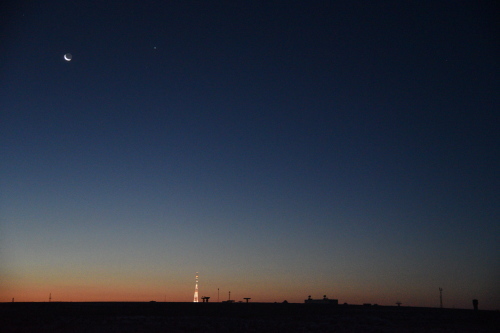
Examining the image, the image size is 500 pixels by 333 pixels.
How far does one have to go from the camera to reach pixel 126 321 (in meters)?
54.1

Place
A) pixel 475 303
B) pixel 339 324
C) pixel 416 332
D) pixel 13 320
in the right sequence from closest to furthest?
pixel 416 332
pixel 13 320
pixel 339 324
pixel 475 303

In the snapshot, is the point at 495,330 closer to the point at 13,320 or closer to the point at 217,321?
the point at 217,321

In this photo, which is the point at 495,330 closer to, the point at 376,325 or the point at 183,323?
the point at 376,325

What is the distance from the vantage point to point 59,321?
52562 millimetres

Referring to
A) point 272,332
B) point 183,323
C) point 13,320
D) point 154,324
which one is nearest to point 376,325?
point 272,332

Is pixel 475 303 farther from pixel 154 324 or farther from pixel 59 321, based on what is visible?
pixel 59 321

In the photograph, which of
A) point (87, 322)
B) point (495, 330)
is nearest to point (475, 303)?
point (495, 330)

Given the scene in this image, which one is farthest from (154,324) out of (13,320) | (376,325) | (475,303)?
(475,303)

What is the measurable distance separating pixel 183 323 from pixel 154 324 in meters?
3.74

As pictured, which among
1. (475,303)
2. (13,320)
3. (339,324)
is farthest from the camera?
(475,303)

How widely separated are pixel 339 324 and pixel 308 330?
731 cm

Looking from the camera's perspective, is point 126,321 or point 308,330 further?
point 126,321

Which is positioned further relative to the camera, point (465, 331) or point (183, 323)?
point (183, 323)

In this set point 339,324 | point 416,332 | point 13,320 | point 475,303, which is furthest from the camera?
point 475,303
